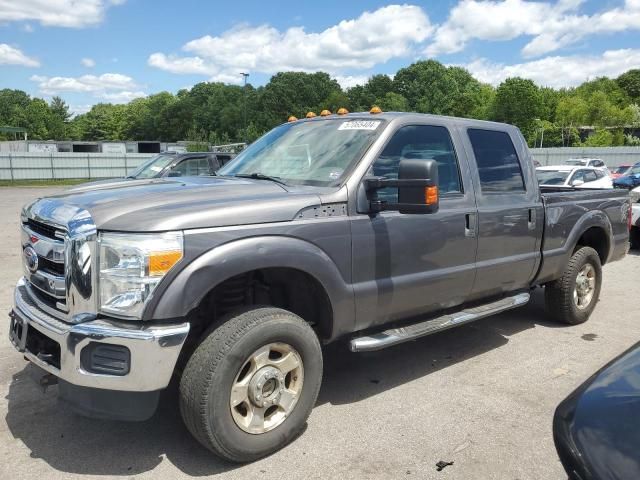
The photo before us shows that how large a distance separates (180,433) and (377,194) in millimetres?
1968

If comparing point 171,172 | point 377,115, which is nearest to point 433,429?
point 377,115

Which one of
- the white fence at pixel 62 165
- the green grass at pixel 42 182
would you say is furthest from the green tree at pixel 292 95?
the green grass at pixel 42 182

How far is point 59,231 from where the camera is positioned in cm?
291

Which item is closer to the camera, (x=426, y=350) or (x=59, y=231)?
(x=59, y=231)

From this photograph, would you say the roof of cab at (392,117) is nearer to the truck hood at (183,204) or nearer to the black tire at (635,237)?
the truck hood at (183,204)

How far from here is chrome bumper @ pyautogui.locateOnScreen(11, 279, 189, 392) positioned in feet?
8.63

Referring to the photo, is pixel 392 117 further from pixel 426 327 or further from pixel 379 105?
pixel 379 105

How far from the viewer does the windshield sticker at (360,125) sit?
3.85 m

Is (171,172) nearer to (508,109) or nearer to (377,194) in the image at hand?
(377,194)

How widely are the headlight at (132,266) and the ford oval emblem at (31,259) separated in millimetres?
727

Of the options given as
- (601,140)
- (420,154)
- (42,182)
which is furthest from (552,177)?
(601,140)

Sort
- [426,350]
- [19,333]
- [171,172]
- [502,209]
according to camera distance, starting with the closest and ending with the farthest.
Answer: [19,333] → [502,209] → [426,350] → [171,172]

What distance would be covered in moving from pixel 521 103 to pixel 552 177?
65.9m

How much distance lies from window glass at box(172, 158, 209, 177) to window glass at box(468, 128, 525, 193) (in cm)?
845
